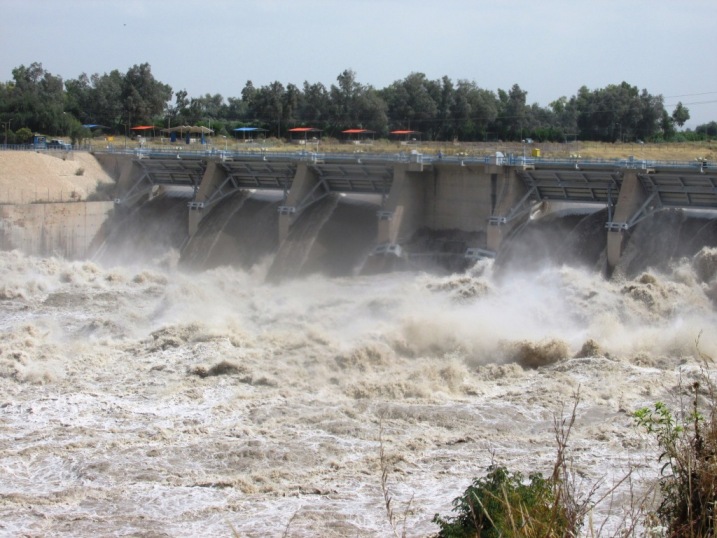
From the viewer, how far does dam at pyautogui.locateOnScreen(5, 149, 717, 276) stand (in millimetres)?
27016

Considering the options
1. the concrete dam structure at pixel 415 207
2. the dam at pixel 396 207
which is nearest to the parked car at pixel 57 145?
the dam at pixel 396 207

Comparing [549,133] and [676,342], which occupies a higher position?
[549,133]

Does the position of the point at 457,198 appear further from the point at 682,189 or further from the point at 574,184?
the point at 682,189

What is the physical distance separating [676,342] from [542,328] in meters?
3.46

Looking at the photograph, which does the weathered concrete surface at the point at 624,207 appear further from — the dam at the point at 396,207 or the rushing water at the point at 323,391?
the rushing water at the point at 323,391

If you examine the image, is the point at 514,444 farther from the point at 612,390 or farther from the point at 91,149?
the point at 91,149

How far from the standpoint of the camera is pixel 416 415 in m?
17.8

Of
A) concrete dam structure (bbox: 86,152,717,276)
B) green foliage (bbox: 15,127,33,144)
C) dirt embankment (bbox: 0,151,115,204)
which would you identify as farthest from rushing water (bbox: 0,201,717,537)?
green foliage (bbox: 15,127,33,144)

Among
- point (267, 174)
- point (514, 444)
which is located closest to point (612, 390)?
point (514, 444)

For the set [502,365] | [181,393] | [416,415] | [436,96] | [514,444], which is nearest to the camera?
[514,444]

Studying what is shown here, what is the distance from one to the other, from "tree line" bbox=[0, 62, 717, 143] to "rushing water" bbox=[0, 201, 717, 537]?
25.7 m

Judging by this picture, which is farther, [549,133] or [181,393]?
[549,133]

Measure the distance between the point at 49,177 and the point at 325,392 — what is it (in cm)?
2355

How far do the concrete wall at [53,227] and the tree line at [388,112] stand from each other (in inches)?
511
